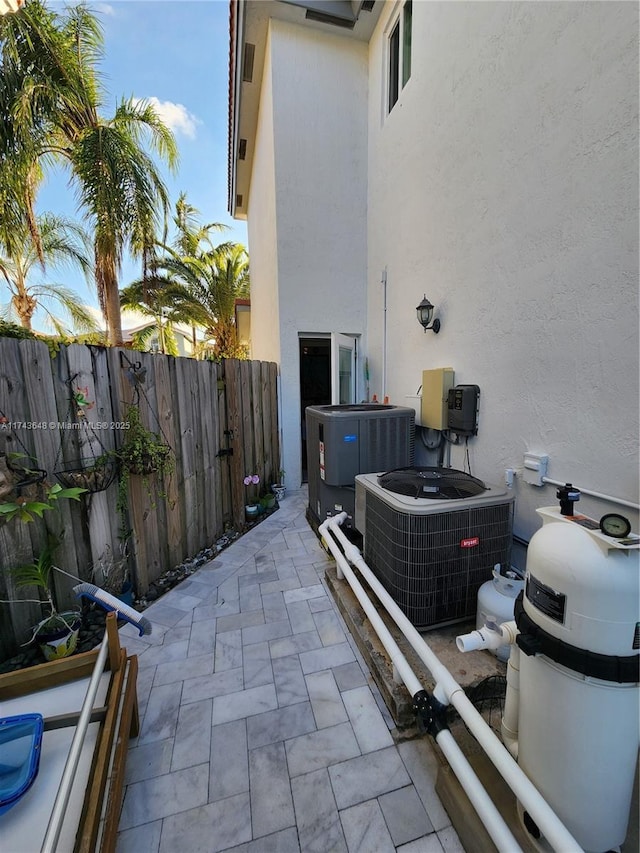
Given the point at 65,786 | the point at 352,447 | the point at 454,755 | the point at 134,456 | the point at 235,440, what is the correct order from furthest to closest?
the point at 235,440 → the point at 352,447 → the point at 134,456 → the point at 454,755 → the point at 65,786

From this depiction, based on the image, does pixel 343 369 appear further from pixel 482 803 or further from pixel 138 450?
pixel 482 803

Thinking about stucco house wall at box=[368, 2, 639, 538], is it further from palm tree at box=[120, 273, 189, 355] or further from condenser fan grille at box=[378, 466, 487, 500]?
palm tree at box=[120, 273, 189, 355]

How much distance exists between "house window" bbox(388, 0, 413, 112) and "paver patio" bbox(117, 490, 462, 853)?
596 cm

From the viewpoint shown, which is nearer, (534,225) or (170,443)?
(534,225)

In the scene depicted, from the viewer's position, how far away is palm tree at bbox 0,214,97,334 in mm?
8242

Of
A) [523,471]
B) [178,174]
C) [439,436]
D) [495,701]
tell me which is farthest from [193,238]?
[495,701]

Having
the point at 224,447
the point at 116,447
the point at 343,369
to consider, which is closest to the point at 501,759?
the point at 116,447

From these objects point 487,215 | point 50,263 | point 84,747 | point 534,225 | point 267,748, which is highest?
point 50,263

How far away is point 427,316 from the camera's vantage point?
347cm

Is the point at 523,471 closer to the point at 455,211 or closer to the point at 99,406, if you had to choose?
the point at 455,211

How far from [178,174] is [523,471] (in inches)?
299

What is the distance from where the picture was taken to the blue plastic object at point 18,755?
1.16 m

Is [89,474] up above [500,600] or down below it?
above

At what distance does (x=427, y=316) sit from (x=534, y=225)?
4.20 feet
